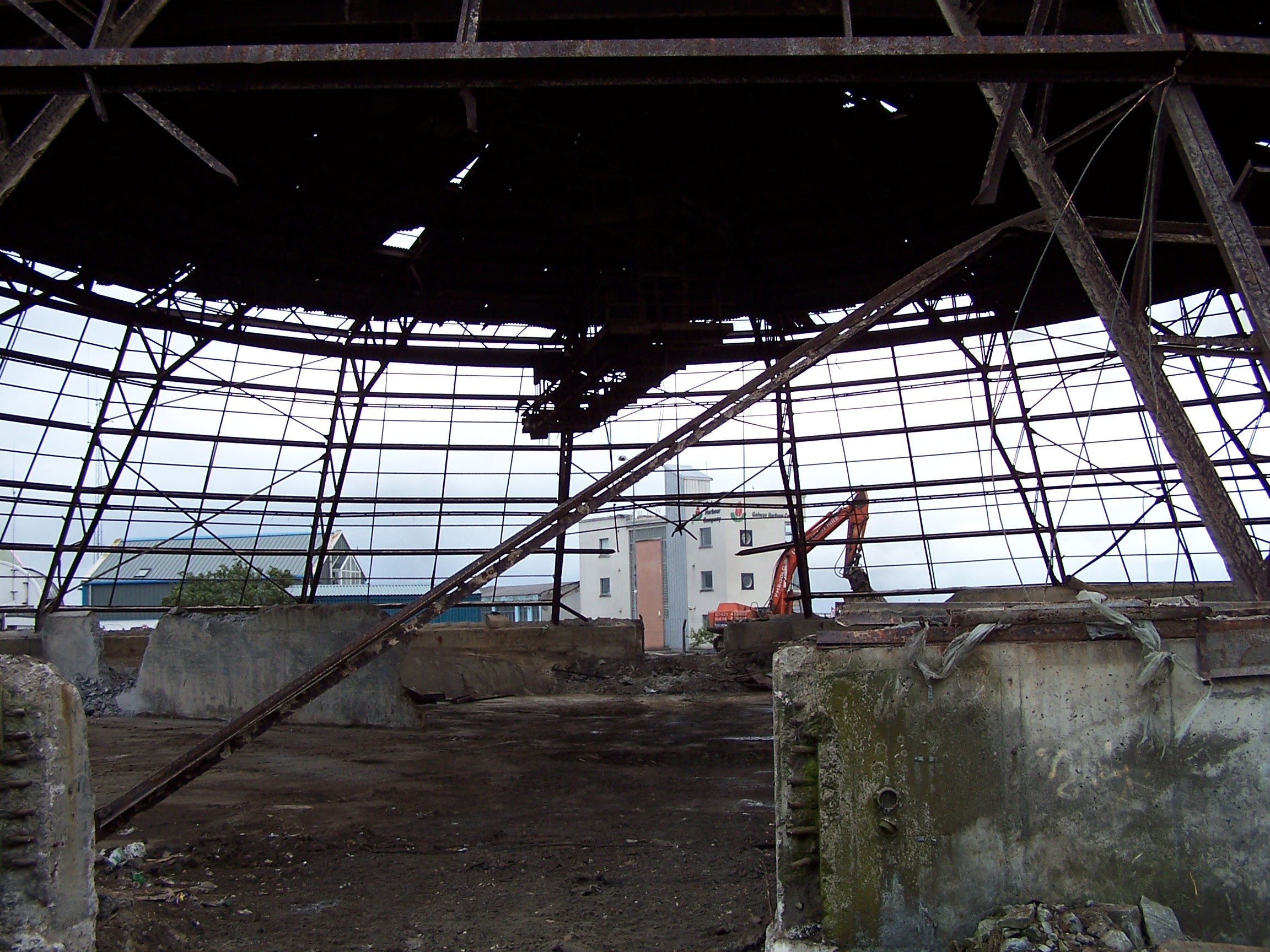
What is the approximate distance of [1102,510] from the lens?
1769cm

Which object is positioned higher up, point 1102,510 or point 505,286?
point 505,286

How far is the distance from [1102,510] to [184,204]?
16.7 m

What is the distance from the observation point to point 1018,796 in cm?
437

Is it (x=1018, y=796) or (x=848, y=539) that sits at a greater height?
(x=848, y=539)

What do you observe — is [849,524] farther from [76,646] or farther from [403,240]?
[76,646]

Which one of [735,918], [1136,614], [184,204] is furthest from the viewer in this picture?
[184,204]

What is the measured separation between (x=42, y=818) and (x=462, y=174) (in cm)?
1154

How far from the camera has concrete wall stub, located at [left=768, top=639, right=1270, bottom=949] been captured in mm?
4293

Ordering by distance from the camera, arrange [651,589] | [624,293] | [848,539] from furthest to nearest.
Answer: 1. [651,589]
2. [848,539]
3. [624,293]

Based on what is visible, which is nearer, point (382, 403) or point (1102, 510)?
point (1102, 510)

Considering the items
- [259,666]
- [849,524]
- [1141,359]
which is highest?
[849,524]

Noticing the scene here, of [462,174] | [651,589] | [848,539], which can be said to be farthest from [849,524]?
[651,589]

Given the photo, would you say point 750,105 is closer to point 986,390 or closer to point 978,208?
point 978,208

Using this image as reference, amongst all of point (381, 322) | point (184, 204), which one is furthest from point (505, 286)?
point (184, 204)
